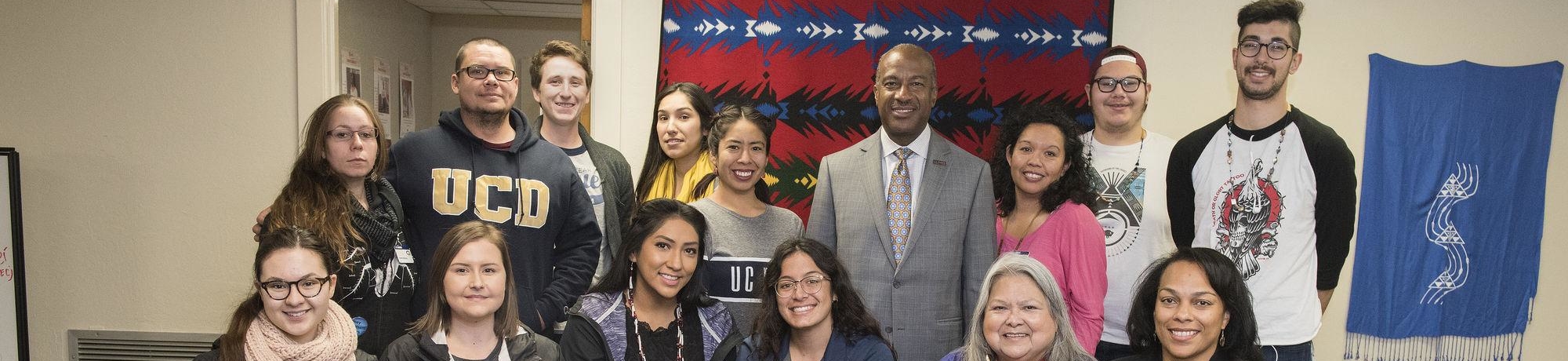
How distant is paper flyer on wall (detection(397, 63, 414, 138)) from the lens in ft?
18.0

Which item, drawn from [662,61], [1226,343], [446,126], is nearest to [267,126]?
[446,126]

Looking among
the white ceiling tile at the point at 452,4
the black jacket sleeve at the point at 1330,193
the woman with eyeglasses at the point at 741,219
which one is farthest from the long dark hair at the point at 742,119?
the white ceiling tile at the point at 452,4

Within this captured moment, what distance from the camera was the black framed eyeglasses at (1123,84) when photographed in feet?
10.5

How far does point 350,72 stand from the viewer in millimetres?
4332

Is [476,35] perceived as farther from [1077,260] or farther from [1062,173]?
[1077,260]

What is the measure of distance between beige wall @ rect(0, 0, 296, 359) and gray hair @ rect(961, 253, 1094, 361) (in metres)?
2.73

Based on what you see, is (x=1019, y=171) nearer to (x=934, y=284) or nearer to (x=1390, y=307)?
(x=934, y=284)

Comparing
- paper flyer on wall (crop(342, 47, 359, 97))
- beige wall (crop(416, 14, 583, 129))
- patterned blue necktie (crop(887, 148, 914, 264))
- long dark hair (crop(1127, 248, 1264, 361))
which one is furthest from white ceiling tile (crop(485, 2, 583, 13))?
long dark hair (crop(1127, 248, 1264, 361))

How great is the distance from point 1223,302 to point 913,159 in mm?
985

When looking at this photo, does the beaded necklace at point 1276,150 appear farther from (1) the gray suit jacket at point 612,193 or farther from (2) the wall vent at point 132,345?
(2) the wall vent at point 132,345

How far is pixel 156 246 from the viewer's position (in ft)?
12.0

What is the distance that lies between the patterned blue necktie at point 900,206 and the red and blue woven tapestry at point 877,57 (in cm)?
70

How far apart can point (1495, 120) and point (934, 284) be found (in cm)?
252

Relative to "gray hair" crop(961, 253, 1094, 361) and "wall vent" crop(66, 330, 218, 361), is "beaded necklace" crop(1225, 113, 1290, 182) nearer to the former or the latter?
"gray hair" crop(961, 253, 1094, 361)
